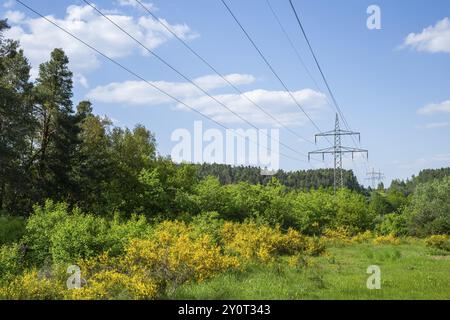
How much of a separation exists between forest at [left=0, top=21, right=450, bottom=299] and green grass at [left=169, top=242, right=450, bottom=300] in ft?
0.34

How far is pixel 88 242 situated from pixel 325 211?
32727 mm

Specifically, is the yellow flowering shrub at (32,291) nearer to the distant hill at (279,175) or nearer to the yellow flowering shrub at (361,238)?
the yellow flowering shrub at (361,238)

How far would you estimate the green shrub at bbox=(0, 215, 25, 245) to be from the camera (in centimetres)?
2252

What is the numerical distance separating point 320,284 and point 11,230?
1725 cm

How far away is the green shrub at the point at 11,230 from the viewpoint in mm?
22516

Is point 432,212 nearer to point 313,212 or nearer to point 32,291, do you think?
point 313,212

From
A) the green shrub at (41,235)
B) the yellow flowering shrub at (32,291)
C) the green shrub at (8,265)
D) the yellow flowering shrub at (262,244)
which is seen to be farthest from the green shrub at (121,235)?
the yellow flowering shrub at (32,291)

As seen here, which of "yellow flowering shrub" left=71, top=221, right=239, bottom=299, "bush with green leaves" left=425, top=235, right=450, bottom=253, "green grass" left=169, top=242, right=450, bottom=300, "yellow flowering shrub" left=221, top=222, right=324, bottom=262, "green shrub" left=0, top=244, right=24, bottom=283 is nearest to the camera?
"yellow flowering shrub" left=71, top=221, right=239, bottom=299

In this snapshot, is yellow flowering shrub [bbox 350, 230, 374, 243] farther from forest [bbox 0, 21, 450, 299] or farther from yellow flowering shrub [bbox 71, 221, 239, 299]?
yellow flowering shrub [bbox 71, 221, 239, 299]

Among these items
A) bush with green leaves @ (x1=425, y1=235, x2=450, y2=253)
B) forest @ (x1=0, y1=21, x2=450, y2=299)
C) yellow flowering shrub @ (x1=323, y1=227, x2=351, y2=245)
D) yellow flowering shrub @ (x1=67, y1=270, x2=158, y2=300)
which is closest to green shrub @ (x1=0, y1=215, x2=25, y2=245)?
forest @ (x1=0, y1=21, x2=450, y2=299)

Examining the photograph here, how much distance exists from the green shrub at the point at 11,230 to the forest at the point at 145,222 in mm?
88

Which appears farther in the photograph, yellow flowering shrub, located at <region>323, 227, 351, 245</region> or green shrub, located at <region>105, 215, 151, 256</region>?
yellow flowering shrub, located at <region>323, 227, 351, 245</region>

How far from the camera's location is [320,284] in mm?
14180
